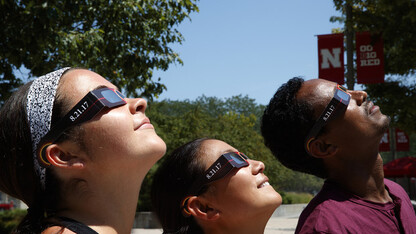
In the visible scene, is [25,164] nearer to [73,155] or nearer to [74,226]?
[73,155]

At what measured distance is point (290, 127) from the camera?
294 cm

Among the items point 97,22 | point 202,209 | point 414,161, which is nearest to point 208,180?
point 202,209

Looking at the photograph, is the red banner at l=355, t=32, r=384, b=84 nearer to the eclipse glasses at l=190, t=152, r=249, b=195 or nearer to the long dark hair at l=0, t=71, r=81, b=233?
the eclipse glasses at l=190, t=152, r=249, b=195

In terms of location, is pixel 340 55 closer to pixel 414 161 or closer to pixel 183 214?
pixel 414 161

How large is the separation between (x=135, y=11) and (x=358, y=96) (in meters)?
7.85

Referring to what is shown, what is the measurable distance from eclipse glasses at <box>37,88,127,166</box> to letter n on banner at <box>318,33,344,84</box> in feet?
31.8

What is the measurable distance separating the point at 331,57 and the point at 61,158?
1002 cm

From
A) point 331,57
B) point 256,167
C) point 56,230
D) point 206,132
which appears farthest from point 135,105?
point 206,132

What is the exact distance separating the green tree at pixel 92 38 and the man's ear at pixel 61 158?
253 inches

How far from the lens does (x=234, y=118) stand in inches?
1152

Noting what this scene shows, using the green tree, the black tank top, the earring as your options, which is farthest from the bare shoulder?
the green tree

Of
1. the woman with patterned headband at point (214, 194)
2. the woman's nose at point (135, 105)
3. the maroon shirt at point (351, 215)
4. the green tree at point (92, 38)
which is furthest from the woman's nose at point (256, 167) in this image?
the green tree at point (92, 38)

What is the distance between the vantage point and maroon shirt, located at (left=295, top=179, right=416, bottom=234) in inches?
96.7

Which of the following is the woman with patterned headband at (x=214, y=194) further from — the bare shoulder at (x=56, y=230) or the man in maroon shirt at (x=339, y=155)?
the bare shoulder at (x=56, y=230)
